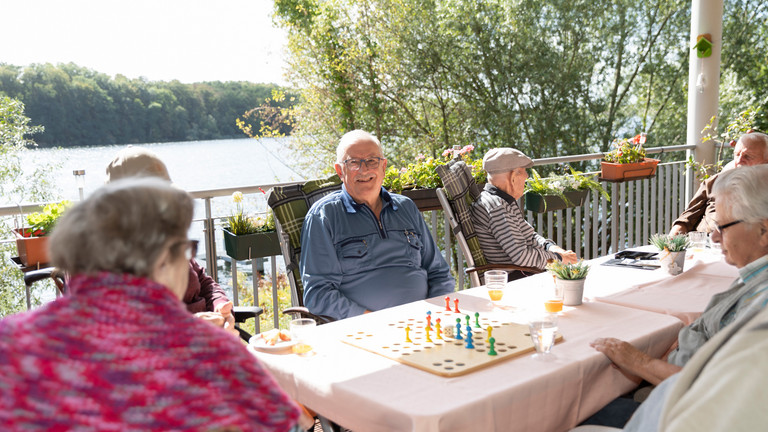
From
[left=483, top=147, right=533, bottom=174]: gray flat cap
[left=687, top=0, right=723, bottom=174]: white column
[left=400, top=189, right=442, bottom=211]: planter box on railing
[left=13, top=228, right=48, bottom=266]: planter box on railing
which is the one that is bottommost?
[left=13, top=228, right=48, bottom=266]: planter box on railing

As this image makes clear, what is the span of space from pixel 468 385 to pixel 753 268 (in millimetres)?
951

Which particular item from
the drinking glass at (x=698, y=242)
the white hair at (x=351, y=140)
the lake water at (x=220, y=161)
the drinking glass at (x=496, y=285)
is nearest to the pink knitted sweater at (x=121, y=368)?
the drinking glass at (x=496, y=285)

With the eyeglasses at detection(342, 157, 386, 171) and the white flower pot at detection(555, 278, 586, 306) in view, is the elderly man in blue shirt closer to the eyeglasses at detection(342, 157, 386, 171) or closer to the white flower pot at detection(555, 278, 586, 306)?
the eyeglasses at detection(342, 157, 386, 171)

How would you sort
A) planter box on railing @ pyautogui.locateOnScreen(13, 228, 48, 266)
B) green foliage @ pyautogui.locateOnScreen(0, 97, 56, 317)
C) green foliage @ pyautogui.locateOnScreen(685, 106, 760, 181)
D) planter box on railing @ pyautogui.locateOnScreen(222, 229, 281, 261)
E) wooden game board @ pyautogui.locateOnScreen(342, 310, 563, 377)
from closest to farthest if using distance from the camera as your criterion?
wooden game board @ pyautogui.locateOnScreen(342, 310, 563, 377)
planter box on railing @ pyautogui.locateOnScreen(13, 228, 48, 266)
planter box on railing @ pyautogui.locateOnScreen(222, 229, 281, 261)
green foliage @ pyautogui.locateOnScreen(685, 106, 760, 181)
green foliage @ pyautogui.locateOnScreen(0, 97, 56, 317)

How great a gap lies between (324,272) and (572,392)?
1364 mm

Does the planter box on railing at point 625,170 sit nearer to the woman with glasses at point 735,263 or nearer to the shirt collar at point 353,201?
the shirt collar at point 353,201

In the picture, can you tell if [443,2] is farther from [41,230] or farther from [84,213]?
[84,213]

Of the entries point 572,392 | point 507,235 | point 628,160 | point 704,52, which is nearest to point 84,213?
point 572,392

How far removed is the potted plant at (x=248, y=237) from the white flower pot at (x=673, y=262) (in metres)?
1.96

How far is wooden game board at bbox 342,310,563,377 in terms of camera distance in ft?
5.41

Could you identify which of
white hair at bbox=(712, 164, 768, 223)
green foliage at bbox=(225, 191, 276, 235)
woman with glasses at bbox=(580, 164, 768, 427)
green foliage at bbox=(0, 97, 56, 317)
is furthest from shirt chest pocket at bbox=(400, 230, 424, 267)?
green foliage at bbox=(0, 97, 56, 317)

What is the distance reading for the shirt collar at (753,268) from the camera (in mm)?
1791

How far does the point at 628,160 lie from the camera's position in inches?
204

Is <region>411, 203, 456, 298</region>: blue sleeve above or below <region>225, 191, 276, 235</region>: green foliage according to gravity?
below
